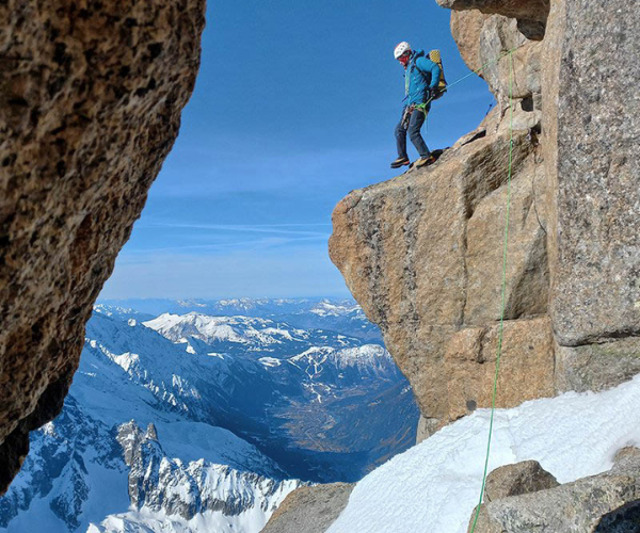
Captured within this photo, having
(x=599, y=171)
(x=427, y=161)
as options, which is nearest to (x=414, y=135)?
(x=427, y=161)

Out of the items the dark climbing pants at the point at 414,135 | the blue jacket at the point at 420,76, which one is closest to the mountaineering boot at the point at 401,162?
the dark climbing pants at the point at 414,135

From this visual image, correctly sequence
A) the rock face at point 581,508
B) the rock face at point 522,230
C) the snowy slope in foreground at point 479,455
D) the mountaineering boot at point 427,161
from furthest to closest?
the mountaineering boot at point 427,161 < the rock face at point 522,230 < the snowy slope in foreground at point 479,455 < the rock face at point 581,508

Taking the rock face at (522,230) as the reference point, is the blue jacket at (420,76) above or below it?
above

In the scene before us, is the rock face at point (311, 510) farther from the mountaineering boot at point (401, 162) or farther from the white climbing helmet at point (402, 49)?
the white climbing helmet at point (402, 49)

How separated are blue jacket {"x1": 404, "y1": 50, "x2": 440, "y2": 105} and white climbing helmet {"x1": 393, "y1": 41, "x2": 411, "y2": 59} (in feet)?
0.93

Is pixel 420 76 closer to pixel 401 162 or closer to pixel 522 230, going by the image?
pixel 401 162

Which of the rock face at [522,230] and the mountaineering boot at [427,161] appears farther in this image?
the mountaineering boot at [427,161]

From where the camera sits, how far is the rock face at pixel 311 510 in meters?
15.9

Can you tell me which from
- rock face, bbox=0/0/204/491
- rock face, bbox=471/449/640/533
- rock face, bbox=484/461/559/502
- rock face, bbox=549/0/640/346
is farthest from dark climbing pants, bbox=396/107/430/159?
rock face, bbox=0/0/204/491

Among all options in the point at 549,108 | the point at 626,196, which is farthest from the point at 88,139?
the point at 549,108

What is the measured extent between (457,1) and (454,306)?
9.34m

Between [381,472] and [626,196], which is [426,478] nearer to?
[381,472]

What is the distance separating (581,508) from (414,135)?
45.8 ft

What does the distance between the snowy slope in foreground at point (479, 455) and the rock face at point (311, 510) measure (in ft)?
3.26
